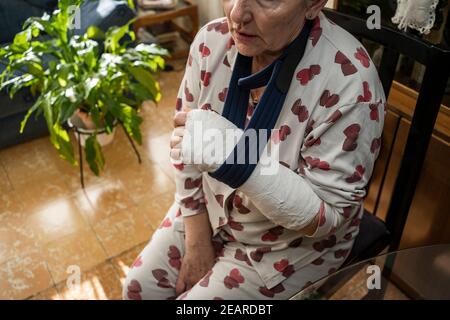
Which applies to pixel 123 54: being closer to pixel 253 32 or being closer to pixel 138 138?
pixel 138 138

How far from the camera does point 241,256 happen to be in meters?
1.07

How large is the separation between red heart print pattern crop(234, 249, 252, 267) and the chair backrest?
0.40 metres

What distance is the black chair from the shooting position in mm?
906

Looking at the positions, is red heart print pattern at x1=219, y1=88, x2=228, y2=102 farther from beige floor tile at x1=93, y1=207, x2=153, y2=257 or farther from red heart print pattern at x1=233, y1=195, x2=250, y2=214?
beige floor tile at x1=93, y1=207, x2=153, y2=257

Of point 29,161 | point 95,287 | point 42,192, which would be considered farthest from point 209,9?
point 95,287

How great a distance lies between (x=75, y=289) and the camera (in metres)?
1.61

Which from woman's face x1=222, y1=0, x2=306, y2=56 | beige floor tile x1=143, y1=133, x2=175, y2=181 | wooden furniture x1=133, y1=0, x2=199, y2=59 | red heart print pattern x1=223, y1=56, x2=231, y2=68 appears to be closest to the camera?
woman's face x1=222, y1=0, x2=306, y2=56

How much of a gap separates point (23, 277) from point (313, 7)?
56.9 inches

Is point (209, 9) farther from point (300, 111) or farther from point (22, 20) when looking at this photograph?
point (300, 111)

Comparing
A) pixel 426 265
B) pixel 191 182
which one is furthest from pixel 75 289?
pixel 426 265

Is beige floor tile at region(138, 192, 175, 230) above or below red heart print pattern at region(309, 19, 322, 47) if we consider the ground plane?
below

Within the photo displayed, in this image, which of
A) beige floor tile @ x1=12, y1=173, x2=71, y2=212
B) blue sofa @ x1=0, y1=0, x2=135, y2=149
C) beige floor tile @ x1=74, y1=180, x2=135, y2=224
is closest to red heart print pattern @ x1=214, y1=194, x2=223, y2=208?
beige floor tile @ x1=74, y1=180, x2=135, y2=224

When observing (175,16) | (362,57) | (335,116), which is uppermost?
(362,57)

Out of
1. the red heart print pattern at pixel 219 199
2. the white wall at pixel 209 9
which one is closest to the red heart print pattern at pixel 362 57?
the red heart print pattern at pixel 219 199
